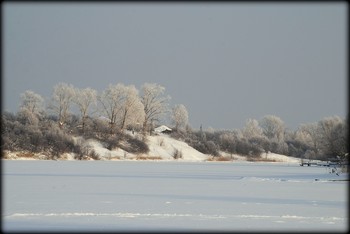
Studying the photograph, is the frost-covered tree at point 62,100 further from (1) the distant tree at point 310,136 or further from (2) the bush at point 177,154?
(1) the distant tree at point 310,136

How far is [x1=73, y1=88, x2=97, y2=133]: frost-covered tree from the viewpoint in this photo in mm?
62094

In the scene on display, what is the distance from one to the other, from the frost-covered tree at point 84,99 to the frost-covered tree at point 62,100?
78 cm

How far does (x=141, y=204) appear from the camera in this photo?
12695 mm

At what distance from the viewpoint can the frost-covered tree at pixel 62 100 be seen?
61.6 m

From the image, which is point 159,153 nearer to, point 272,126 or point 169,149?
point 169,149

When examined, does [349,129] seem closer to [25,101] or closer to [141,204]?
[141,204]

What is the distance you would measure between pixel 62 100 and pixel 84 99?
2.67 m

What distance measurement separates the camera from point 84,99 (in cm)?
6216

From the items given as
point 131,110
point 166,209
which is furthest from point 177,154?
point 166,209

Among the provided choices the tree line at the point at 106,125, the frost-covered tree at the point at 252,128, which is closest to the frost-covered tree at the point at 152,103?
the tree line at the point at 106,125

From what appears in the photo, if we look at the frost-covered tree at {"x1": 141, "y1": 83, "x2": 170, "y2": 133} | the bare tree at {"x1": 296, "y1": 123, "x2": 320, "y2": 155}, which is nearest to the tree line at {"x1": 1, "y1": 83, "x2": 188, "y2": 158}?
the frost-covered tree at {"x1": 141, "y1": 83, "x2": 170, "y2": 133}

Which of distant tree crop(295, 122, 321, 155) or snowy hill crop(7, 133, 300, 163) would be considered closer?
snowy hill crop(7, 133, 300, 163)

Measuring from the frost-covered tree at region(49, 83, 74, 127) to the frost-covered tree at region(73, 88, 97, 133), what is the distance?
0.78m

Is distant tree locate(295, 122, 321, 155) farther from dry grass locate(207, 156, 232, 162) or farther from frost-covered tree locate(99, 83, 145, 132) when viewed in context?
frost-covered tree locate(99, 83, 145, 132)
